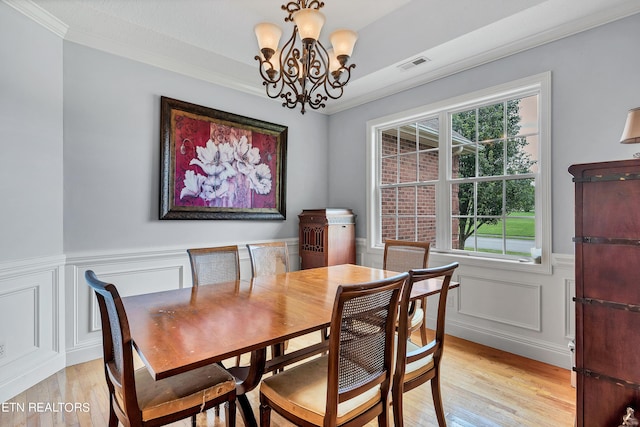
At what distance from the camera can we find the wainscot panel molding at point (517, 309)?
2.57 meters

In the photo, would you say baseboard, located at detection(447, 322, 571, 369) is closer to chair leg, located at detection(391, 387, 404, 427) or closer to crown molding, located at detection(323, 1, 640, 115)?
chair leg, located at detection(391, 387, 404, 427)

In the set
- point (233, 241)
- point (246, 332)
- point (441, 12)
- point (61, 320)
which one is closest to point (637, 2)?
point (441, 12)

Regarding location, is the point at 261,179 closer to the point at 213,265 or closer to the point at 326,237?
the point at 326,237

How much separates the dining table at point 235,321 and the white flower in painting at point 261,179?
5.55ft

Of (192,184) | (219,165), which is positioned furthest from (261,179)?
(192,184)

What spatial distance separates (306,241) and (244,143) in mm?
1407

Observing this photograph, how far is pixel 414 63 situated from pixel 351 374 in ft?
9.56

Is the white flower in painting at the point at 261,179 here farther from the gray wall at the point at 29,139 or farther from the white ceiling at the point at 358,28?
the gray wall at the point at 29,139

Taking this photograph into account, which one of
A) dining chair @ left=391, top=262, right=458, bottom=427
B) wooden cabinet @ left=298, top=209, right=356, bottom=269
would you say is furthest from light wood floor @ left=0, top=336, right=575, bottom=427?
wooden cabinet @ left=298, top=209, right=356, bottom=269

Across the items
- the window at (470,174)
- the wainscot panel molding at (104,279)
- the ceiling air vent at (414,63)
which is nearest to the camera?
the wainscot panel molding at (104,279)

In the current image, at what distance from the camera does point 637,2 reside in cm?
220

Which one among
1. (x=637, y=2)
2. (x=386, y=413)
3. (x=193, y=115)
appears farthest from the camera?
(x=193, y=115)

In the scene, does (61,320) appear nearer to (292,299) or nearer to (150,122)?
(150,122)

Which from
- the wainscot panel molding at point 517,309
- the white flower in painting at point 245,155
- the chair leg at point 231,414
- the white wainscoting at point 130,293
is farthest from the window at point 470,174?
the chair leg at point 231,414
